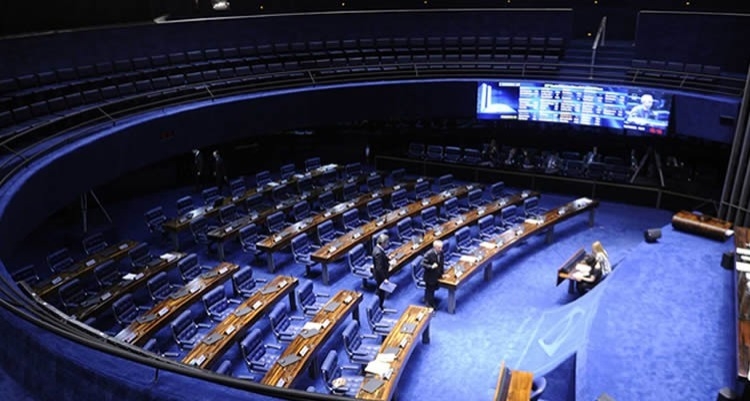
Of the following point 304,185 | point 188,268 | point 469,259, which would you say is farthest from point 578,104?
point 188,268

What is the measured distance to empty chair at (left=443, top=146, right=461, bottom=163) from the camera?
19.0 m

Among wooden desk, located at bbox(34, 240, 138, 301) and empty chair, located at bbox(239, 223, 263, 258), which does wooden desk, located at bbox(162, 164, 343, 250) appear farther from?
empty chair, located at bbox(239, 223, 263, 258)

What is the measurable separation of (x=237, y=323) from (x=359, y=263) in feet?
11.3

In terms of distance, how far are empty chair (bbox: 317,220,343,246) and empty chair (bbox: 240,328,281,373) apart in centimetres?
452

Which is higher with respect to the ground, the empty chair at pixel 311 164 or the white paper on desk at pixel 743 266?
the white paper on desk at pixel 743 266

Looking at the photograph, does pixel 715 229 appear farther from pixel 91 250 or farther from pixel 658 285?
pixel 91 250

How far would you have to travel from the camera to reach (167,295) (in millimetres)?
11414

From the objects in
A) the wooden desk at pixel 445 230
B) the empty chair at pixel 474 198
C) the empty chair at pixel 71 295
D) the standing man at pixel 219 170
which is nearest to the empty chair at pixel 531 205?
the wooden desk at pixel 445 230

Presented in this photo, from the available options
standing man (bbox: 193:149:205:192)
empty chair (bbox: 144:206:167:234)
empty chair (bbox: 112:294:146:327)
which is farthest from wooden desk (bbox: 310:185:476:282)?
standing man (bbox: 193:149:205:192)

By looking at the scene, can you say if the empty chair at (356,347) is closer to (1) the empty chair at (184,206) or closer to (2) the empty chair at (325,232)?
(2) the empty chair at (325,232)

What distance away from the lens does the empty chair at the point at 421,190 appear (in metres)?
16.9

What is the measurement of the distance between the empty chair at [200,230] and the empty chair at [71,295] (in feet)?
10.7

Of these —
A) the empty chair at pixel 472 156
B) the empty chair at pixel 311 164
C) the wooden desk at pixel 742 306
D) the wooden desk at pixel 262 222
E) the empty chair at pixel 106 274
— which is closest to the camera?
the wooden desk at pixel 742 306

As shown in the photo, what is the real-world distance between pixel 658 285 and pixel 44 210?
10.8m
